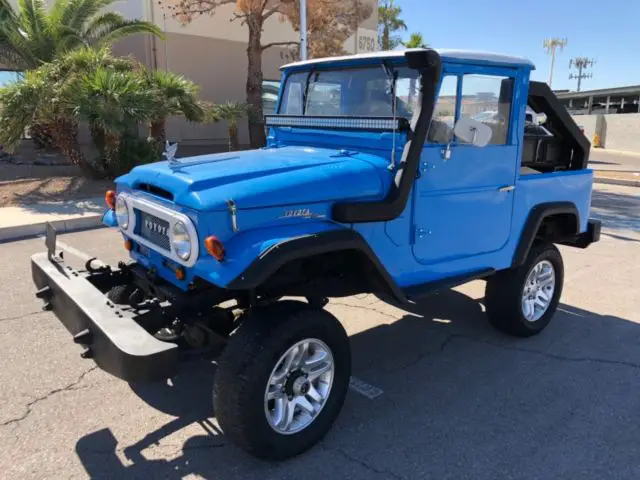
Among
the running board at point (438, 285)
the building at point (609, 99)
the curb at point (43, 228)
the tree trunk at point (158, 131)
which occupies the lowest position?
the curb at point (43, 228)

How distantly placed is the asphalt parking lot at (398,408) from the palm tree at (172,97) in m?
6.78

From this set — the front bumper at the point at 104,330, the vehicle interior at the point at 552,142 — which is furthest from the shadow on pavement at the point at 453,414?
the vehicle interior at the point at 552,142

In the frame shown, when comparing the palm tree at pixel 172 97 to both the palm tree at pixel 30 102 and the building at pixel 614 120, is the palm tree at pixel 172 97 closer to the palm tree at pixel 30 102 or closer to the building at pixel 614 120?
the palm tree at pixel 30 102

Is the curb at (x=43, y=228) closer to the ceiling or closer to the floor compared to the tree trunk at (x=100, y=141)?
closer to the floor

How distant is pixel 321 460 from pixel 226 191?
1.55 m

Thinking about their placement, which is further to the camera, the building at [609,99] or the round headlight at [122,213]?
the building at [609,99]

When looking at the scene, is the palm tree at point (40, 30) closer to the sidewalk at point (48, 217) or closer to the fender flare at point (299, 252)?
the sidewalk at point (48, 217)

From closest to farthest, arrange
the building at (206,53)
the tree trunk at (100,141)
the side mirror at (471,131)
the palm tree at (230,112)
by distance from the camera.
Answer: the side mirror at (471,131)
the tree trunk at (100,141)
the palm tree at (230,112)
the building at (206,53)

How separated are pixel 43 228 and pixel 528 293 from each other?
7.04 meters

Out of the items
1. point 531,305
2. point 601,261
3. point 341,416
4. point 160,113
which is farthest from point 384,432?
point 160,113

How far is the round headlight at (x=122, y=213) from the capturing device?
354 cm

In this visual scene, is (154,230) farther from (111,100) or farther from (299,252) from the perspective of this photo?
(111,100)

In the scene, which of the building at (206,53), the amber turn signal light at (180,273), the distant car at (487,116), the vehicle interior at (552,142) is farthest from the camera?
the building at (206,53)

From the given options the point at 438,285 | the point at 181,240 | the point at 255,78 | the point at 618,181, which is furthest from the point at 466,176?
the point at 618,181
